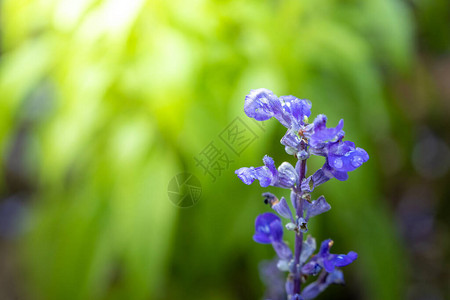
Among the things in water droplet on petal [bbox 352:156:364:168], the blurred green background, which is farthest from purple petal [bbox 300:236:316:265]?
the blurred green background

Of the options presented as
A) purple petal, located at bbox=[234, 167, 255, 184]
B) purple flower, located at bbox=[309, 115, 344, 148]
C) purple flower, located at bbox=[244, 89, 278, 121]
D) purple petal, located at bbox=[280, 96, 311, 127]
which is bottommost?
purple flower, located at bbox=[309, 115, 344, 148]

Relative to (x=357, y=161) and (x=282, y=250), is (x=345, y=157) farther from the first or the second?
(x=282, y=250)

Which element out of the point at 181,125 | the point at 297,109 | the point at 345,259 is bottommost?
the point at 345,259

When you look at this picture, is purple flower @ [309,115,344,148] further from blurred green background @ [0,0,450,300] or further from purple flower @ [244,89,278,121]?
blurred green background @ [0,0,450,300]

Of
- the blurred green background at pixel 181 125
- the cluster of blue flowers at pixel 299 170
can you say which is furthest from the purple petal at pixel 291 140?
the blurred green background at pixel 181 125

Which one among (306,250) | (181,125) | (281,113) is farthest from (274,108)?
(181,125)

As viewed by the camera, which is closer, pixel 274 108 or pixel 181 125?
pixel 274 108

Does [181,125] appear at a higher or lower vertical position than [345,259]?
higher

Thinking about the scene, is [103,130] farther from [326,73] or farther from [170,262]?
[326,73]
